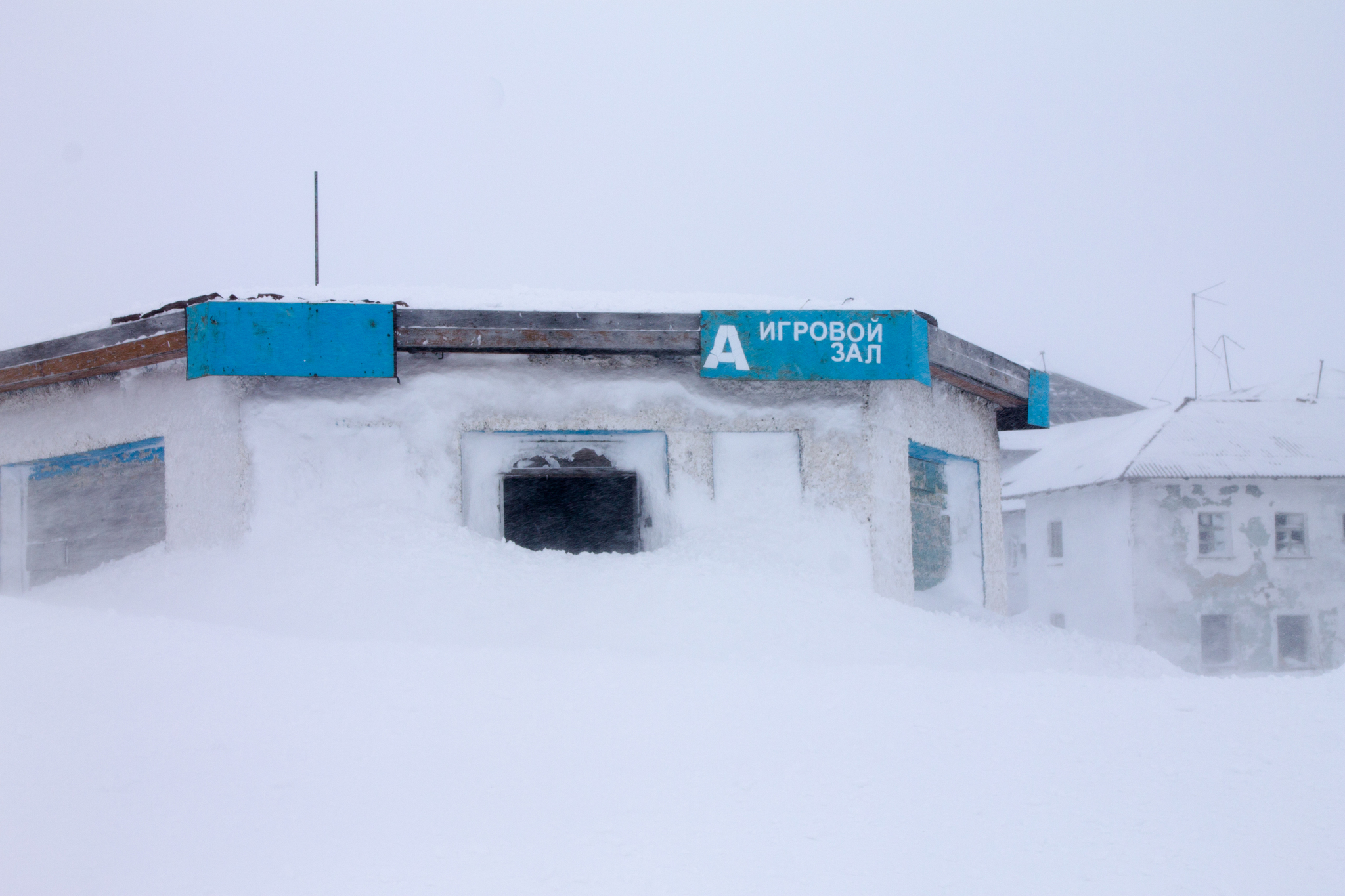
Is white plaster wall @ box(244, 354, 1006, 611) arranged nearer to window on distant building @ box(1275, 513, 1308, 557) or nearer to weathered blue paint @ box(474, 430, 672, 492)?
weathered blue paint @ box(474, 430, 672, 492)

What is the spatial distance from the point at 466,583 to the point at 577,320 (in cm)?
262

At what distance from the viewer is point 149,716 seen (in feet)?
17.2

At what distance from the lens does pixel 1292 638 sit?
22.9m

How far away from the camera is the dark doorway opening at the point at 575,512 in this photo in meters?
10.4

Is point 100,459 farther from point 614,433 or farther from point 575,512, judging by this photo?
point 614,433

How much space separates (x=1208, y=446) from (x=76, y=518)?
2346 centimetres

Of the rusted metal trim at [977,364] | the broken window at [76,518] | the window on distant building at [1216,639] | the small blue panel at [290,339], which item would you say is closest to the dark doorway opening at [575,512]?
the small blue panel at [290,339]

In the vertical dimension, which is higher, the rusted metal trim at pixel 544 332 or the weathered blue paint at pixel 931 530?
the rusted metal trim at pixel 544 332

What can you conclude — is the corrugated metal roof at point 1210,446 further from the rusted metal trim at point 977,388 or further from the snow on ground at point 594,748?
the snow on ground at point 594,748

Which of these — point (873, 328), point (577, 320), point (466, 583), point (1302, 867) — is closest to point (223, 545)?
point (466, 583)

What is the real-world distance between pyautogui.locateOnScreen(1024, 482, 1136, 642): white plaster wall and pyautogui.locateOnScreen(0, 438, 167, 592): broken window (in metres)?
20.4

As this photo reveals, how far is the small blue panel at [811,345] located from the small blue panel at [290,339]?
299cm

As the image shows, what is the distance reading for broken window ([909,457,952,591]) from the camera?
1158 centimetres

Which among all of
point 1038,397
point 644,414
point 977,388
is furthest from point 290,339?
point 1038,397
